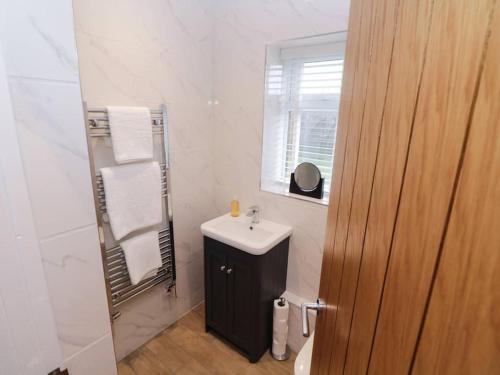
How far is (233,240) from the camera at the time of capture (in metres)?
1.62

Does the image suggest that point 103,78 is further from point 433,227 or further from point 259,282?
point 433,227

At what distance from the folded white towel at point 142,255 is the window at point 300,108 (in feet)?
2.75

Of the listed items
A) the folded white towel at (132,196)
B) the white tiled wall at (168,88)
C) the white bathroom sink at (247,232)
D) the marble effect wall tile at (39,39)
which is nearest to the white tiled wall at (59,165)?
the marble effect wall tile at (39,39)

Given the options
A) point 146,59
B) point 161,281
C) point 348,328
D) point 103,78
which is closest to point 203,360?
point 161,281

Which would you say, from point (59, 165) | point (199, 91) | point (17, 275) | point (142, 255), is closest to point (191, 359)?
point (142, 255)

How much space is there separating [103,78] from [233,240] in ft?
3.73

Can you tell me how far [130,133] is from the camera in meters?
1.42

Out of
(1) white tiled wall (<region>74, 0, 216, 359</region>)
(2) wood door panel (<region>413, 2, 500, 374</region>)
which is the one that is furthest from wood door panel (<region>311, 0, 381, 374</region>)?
(1) white tiled wall (<region>74, 0, 216, 359</region>)

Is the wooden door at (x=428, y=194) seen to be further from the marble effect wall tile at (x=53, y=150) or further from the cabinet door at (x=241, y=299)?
the cabinet door at (x=241, y=299)

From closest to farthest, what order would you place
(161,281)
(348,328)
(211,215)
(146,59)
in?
(348,328) → (146,59) → (161,281) → (211,215)

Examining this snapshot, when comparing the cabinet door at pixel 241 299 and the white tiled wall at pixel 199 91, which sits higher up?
the white tiled wall at pixel 199 91

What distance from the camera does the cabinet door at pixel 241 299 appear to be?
1.64 m

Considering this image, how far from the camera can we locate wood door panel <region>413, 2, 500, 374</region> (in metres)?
0.22

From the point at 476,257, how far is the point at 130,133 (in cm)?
149
